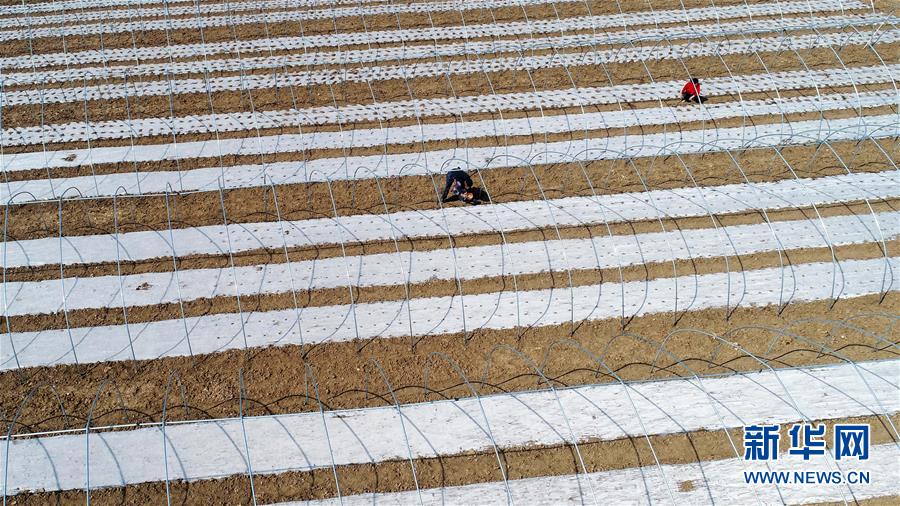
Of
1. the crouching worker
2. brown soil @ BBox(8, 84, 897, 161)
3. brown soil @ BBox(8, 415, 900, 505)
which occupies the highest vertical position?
brown soil @ BBox(8, 84, 897, 161)

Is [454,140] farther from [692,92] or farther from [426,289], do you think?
[692,92]

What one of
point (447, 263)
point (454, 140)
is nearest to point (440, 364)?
point (447, 263)

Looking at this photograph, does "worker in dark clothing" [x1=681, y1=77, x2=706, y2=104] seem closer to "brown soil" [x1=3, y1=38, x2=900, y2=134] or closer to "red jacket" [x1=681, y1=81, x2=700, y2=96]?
"red jacket" [x1=681, y1=81, x2=700, y2=96]

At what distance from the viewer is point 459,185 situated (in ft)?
46.1

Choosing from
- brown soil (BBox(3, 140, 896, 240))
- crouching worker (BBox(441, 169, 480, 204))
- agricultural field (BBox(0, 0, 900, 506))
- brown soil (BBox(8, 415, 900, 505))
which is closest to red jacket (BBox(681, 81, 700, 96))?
agricultural field (BBox(0, 0, 900, 506))

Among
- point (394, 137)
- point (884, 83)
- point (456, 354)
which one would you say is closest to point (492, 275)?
point (456, 354)

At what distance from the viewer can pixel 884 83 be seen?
18.0m

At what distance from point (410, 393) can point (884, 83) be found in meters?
16.3

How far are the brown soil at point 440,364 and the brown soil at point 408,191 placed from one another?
12.2 feet

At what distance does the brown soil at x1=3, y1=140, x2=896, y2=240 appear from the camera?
13992 millimetres

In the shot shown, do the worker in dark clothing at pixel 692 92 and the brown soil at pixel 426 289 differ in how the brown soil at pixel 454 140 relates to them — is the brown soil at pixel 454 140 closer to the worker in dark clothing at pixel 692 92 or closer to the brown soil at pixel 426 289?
the worker in dark clothing at pixel 692 92

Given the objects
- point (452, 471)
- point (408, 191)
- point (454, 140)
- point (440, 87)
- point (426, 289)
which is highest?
point (440, 87)

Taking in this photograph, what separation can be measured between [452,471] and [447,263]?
444 cm

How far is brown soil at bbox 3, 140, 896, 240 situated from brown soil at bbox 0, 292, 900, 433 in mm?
3709
